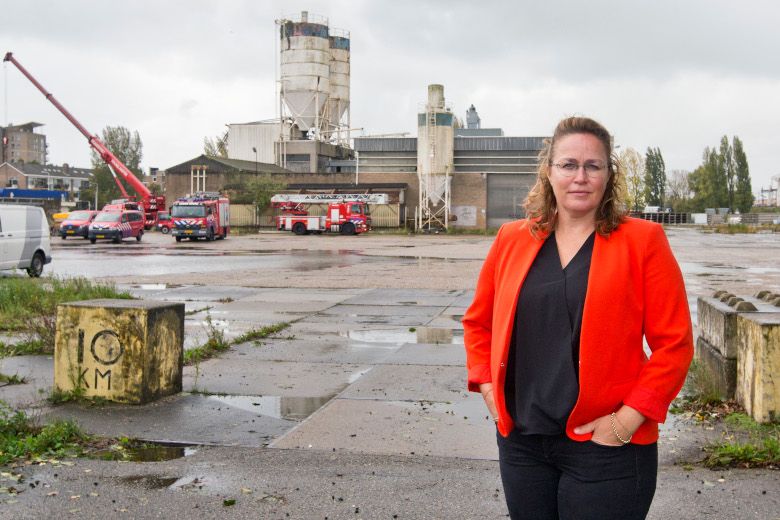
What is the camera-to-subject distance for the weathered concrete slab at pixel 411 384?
6914 millimetres

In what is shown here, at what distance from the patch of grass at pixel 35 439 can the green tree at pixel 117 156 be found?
87462mm

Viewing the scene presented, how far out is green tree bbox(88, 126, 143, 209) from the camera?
294 feet

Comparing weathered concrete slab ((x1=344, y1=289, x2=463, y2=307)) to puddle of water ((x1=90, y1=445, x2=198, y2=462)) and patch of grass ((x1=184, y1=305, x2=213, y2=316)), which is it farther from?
puddle of water ((x1=90, y1=445, x2=198, y2=462))

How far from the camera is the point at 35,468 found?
16.2ft

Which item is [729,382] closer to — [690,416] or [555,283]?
[690,416]

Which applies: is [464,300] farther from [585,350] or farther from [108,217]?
[108,217]

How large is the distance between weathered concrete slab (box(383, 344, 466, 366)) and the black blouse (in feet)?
18.8

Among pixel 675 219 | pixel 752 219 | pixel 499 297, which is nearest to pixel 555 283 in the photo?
pixel 499 297

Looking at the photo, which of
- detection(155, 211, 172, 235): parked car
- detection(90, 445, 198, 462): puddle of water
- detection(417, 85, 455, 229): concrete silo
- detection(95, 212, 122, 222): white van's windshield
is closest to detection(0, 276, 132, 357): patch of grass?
detection(90, 445, 198, 462): puddle of water

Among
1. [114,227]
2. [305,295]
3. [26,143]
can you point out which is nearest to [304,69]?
[114,227]

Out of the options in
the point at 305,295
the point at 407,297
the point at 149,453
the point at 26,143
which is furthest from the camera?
the point at 26,143

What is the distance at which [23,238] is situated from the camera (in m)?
18.9

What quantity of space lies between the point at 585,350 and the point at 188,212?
42.1m

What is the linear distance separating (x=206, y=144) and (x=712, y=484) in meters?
99.6
